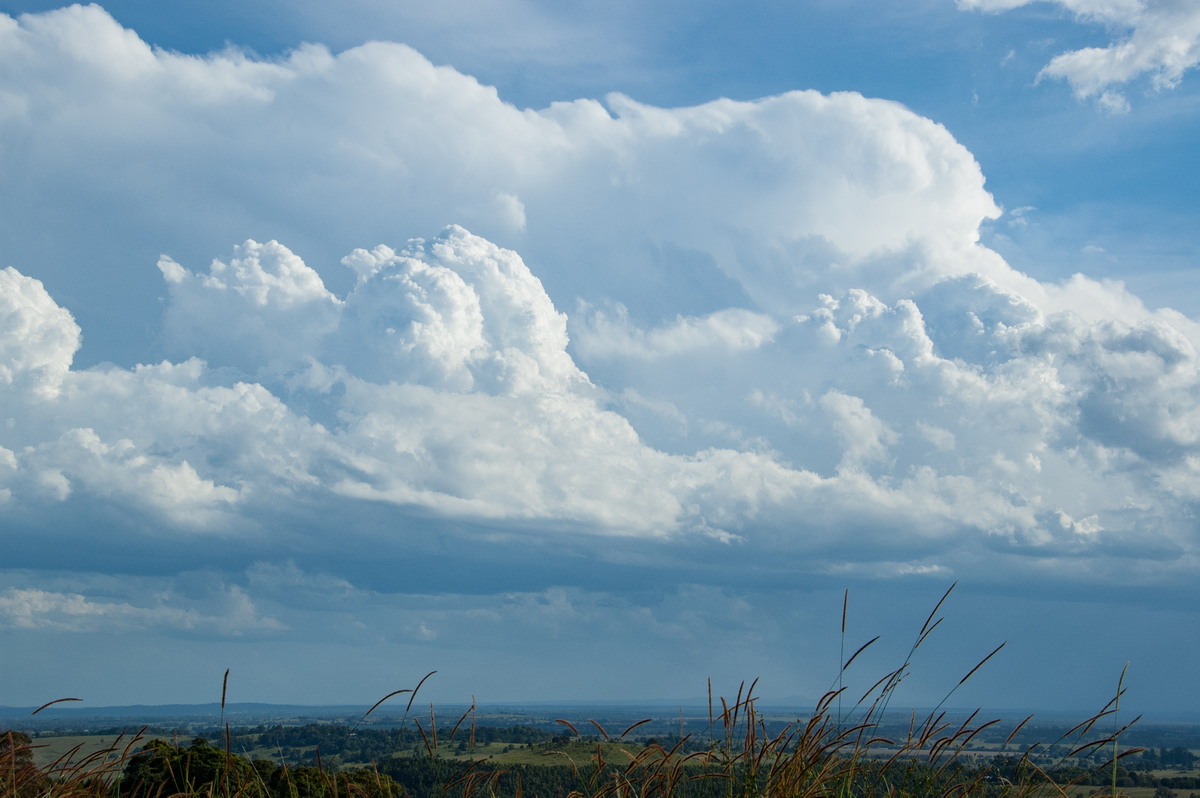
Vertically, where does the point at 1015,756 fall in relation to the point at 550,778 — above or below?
above

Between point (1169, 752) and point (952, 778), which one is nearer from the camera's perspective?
point (952, 778)

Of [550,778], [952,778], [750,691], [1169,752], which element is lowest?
[1169,752]

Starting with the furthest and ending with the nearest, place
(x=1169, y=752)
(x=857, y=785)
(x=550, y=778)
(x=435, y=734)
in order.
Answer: (x=1169, y=752)
(x=550, y=778)
(x=857, y=785)
(x=435, y=734)

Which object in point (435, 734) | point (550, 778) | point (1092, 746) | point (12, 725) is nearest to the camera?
point (1092, 746)

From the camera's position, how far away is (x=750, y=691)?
830 cm

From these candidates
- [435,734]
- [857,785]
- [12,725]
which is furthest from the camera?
[12,725]

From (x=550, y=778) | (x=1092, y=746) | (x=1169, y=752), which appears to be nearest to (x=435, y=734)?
(x=1092, y=746)

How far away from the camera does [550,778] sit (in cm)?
1396

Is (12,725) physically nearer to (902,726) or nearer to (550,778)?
(550,778)

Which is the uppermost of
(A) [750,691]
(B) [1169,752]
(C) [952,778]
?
(A) [750,691]

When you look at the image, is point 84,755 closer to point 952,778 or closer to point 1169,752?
point 952,778

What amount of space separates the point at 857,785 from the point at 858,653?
1938 mm

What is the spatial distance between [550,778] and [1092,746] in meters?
8.20

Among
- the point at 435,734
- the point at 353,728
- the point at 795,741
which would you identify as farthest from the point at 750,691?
the point at 353,728
